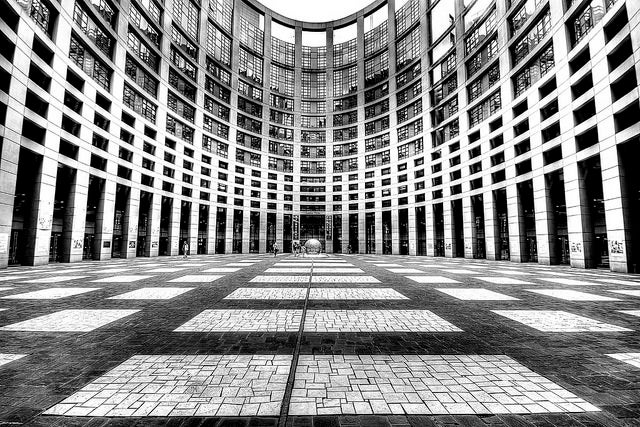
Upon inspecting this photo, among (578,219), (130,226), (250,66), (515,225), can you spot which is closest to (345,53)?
(250,66)

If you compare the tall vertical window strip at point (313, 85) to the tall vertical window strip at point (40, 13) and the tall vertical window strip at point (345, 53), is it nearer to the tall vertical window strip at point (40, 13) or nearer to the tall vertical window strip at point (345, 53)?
the tall vertical window strip at point (345, 53)

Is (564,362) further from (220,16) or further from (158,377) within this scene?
(220,16)

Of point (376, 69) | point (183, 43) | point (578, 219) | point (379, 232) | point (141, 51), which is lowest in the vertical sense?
point (379, 232)

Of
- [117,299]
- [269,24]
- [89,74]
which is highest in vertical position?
[269,24]

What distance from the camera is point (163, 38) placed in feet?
137

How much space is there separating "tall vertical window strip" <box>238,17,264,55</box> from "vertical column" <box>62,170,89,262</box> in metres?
46.6

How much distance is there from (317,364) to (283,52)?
7607 centimetres

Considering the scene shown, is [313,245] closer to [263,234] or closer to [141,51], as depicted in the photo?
[263,234]

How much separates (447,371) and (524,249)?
1307 inches

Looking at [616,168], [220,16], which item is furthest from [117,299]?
[220,16]

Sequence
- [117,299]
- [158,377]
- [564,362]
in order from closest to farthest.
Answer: [158,377], [564,362], [117,299]

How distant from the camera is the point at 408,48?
54.9 m

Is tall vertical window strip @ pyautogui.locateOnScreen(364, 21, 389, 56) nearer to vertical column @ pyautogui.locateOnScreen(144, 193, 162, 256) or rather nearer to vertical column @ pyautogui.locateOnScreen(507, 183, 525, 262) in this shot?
vertical column @ pyautogui.locateOnScreen(507, 183, 525, 262)

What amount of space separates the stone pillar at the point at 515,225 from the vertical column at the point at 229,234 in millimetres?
44349
